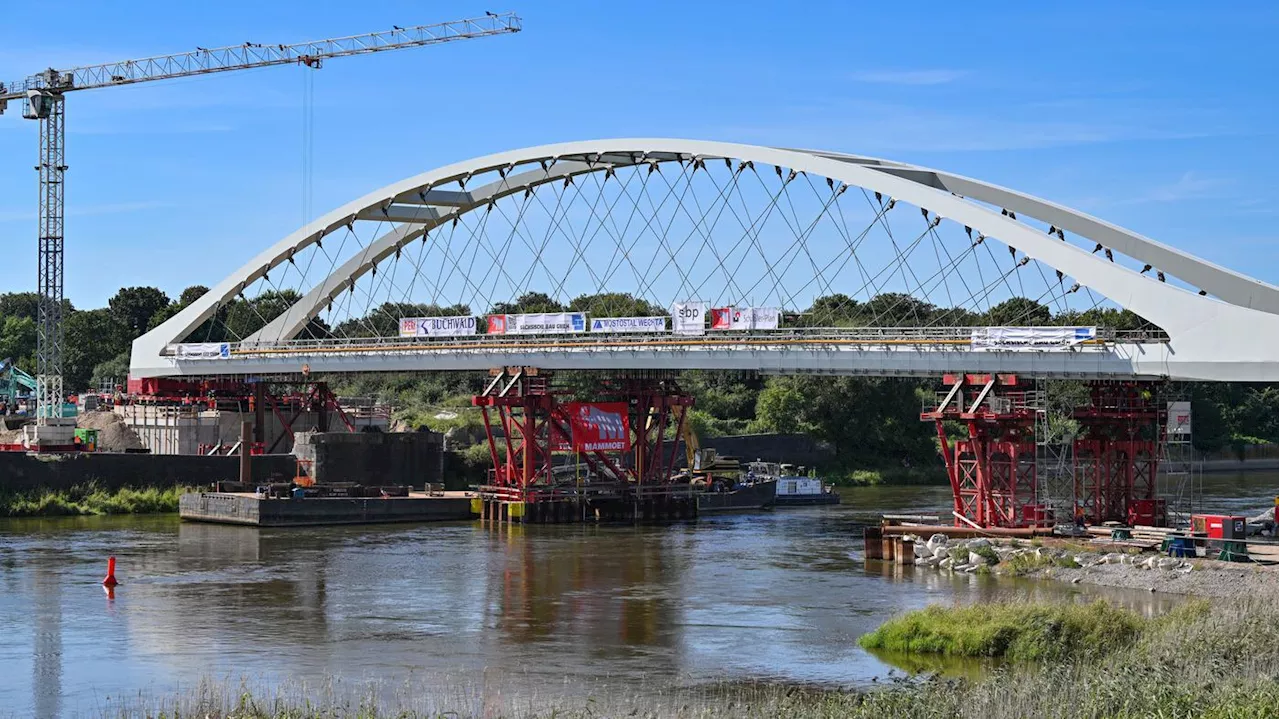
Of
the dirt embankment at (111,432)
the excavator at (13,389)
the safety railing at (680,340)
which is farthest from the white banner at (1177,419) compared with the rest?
the excavator at (13,389)

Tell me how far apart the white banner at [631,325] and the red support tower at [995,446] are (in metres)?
15.1

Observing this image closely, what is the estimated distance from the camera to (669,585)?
4825 centimetres

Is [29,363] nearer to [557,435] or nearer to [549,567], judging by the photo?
[557,435]

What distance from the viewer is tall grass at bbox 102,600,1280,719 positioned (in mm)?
24766

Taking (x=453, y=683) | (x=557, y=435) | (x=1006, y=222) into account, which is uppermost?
(x=1006, y=222)

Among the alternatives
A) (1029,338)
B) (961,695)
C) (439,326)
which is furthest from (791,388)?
(961,695)

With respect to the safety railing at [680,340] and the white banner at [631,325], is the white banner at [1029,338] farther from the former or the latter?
the white banner at [631,325]

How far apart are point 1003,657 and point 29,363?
124536mm

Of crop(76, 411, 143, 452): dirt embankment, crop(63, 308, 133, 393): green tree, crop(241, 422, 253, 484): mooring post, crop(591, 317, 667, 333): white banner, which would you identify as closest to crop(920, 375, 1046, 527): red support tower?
crop(591, 317, 667, 333): white banner

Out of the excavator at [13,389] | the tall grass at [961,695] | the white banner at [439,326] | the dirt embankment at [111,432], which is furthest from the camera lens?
the excavator at [13,389]

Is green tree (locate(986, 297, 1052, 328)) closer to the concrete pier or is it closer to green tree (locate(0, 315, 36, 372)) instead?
the concrete pier

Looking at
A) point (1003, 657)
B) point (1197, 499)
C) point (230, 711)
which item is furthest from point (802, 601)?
point (1197, 499)

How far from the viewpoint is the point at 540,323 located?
238 ft

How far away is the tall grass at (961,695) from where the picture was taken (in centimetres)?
2477
